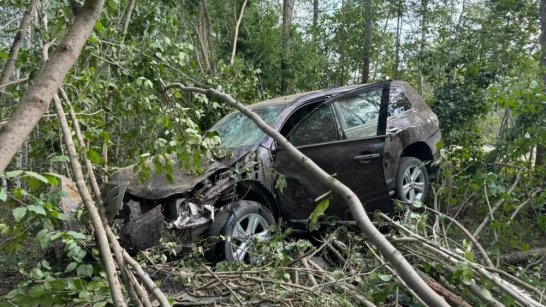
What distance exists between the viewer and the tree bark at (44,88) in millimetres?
1099

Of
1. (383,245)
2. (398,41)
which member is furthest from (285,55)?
(383,245)

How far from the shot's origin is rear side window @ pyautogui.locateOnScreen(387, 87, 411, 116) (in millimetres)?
6348

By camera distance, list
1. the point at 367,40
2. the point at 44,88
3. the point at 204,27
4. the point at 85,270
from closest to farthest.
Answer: the point at 44,88
the point at 85,270
the point at 204,27
the point at 367,40

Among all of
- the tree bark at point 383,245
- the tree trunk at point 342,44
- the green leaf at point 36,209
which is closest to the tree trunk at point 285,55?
the tree trunk at point 342,44

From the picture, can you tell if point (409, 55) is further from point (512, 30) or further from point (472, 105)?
point (472, 105)

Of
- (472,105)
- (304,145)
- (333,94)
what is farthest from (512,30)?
(304,145)

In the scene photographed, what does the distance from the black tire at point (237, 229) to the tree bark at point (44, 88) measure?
3254mm

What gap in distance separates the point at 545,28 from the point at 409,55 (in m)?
8.31

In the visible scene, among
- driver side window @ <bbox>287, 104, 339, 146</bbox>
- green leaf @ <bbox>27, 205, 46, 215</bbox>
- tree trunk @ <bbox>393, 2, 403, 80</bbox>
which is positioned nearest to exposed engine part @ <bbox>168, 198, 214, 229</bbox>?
driver side window @ <bbox>287, 104, 339, 146</bbox>

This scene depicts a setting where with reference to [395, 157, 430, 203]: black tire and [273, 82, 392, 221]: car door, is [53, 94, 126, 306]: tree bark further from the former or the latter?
[395, 157, 430, 203]: black tire

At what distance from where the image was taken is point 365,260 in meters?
4.11

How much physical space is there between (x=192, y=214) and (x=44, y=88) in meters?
3.57

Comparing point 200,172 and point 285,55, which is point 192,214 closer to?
point 200,172

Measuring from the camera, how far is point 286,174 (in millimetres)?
5188
